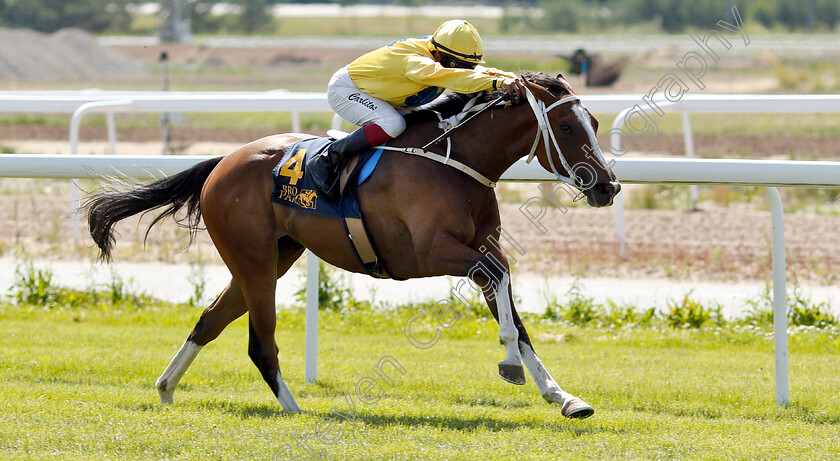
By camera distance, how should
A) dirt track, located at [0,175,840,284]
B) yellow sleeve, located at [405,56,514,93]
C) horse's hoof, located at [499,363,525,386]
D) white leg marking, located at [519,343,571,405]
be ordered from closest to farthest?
horse's hoof, located at [499,363,525,386], white leg marking, located at [519,343,571,405], yellow sleeve, located at [405,56,514,93], dirt track, located at [0,175,840,284]

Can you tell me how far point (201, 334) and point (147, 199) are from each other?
2.50ft

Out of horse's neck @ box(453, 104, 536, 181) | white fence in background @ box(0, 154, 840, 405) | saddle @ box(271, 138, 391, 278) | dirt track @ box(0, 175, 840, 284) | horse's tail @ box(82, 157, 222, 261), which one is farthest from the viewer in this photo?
dirt track @ box(0, 175, 840, 284)

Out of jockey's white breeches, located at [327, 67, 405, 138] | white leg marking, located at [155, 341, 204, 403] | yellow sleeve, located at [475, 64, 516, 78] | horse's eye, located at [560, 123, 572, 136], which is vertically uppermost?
yellow sleeve, located at [475, 64, 516, 78]

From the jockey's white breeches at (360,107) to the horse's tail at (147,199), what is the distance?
79 cm

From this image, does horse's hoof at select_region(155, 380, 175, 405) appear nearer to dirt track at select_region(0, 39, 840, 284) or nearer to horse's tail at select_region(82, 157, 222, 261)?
horse's tail at select_region(82, 157, 222, 261)

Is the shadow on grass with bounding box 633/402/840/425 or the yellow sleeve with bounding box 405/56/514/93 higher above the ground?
the yellow sleeve with bounding box 405/56/514/93

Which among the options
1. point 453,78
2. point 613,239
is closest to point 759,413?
point 453,78

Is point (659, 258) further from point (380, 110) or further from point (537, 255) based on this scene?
point (380, 110)

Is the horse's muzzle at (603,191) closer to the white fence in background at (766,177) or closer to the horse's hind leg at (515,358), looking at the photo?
the horse's hind leg at (515,358)

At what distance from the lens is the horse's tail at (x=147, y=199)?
508 cm

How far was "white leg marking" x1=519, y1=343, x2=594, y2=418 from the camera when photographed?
401 centimetres

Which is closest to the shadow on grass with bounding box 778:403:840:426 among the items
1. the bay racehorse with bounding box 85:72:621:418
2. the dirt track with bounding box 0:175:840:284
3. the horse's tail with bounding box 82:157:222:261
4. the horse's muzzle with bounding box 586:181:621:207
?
the bay racehorse with bounding box 85:72:621:418

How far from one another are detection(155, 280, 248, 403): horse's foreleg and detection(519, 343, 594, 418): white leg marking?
1559 mm

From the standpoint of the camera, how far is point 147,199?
509 centimetres
